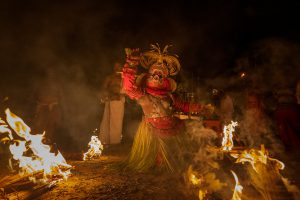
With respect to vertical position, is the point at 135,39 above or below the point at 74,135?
above

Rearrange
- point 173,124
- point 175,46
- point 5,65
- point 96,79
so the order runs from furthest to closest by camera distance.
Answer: point 175,46
point 96,79
point 5,65
point 173,124

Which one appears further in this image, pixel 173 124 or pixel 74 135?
pixel 74 135

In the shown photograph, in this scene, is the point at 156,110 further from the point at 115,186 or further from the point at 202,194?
the point at 202,194

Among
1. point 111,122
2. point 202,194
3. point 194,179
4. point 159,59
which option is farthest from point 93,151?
point 202,194

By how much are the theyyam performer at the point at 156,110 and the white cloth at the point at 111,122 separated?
10.8 feet

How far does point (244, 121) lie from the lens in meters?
9.52

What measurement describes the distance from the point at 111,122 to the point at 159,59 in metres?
3.75

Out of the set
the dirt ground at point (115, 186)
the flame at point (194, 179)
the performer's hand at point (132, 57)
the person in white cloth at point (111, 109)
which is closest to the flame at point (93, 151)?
the dirt ground at point (115, 186)

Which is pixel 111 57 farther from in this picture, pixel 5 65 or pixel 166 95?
pixel 166 95

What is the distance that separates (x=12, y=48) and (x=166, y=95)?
513 centimetres

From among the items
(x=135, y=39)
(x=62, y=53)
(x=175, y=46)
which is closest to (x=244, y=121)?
(x=175, y=46)

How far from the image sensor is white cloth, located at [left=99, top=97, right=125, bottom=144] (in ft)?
28.7

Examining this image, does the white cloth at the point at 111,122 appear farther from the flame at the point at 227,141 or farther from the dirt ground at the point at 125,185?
the flame at the point at 227,141

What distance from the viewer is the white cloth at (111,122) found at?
8753 mm
